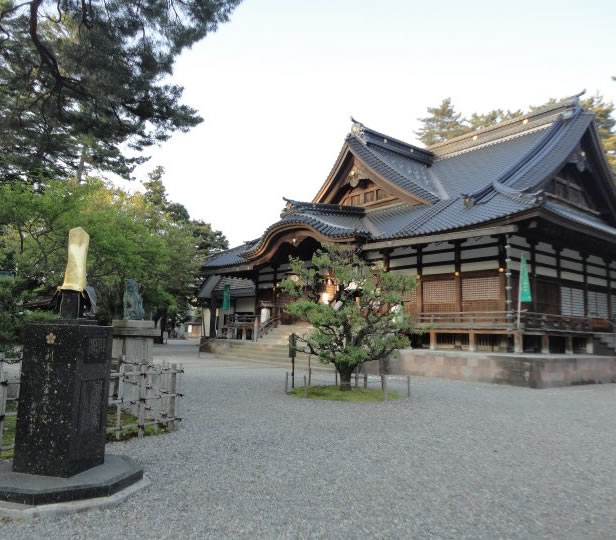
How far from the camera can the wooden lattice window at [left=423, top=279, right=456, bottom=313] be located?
1589 cm

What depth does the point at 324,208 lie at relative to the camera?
21.1 meters

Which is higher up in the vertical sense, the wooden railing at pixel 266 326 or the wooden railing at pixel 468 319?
the wooden railing at pixel 468 319

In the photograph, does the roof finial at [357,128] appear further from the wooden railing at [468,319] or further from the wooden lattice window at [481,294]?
the wooden railing at [468,319]

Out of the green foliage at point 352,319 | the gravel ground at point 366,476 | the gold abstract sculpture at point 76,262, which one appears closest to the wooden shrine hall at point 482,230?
the green foliage at point 352,319

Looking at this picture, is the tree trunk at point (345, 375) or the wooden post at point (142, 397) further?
the tree trunk at point (345, 375)

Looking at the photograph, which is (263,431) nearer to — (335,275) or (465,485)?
(465,485)

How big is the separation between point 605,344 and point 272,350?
12384 millimetres

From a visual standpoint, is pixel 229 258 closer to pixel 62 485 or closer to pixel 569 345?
pixel 569 345

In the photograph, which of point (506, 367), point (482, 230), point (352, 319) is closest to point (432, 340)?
point (506, 367)

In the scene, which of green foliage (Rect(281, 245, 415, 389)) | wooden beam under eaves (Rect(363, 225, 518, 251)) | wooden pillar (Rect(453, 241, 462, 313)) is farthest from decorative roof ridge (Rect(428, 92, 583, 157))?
green foliage (Rect(281, 245, 415, 389))

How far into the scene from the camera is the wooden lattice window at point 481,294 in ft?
48.2

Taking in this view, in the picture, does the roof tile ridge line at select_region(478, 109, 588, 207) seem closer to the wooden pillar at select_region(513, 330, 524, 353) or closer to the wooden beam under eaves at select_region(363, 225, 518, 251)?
the wooden beam under eaves at select_region(363, 225, 518, 251)

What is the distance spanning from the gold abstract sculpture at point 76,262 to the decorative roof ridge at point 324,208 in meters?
16.4

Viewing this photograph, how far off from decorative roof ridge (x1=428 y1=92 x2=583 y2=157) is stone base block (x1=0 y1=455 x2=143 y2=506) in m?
21.1
